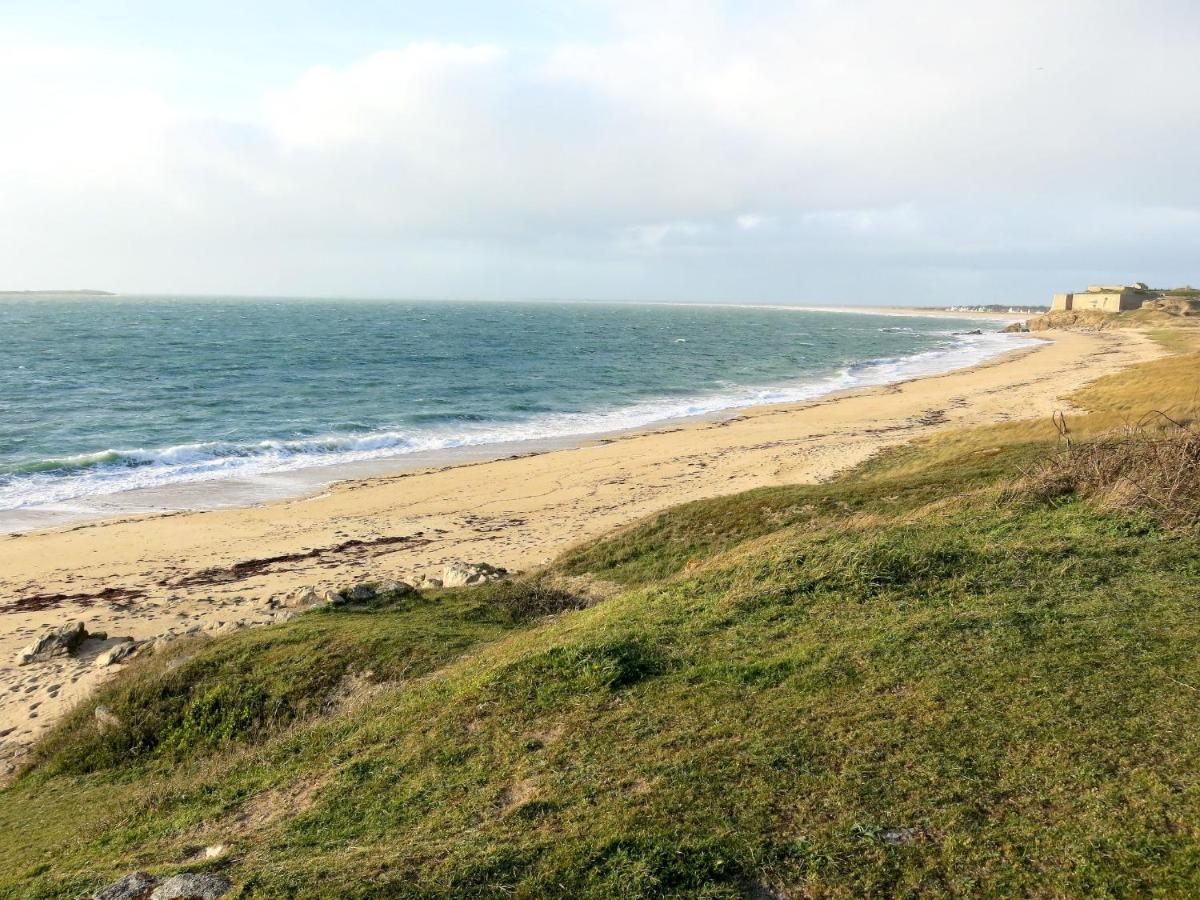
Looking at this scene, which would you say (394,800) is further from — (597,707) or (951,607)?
(951,607)

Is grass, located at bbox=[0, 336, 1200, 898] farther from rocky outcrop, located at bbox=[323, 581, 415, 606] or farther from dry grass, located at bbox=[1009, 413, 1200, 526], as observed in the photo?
rocky outcrop, located at bbox=[323, 581, 415, 606]

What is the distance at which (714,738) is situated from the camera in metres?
5.93

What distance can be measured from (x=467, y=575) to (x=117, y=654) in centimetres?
525

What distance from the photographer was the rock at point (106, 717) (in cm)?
873

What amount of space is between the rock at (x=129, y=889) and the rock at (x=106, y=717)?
4.56 m

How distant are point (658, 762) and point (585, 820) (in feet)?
2.71

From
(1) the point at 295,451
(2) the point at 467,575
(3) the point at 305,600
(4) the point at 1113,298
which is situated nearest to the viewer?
(3) the point at 305,600

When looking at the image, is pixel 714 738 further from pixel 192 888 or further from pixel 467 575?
pixel 467 575

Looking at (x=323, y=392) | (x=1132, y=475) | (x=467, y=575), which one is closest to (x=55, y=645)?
(x=467, y=575)

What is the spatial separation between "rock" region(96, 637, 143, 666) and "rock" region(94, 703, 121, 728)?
2.71 metres

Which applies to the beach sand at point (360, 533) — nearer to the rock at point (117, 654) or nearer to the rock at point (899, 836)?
the rock at point (117, 654)

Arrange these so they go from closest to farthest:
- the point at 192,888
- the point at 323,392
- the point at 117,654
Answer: the point at 192,888 → the point at 117,654 → the point at 323,392

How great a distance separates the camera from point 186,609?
47.5 feet

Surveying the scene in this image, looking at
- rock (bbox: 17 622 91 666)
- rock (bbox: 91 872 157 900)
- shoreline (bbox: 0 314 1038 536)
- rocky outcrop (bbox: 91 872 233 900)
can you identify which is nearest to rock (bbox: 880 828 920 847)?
rocky outcrop (bbox: 91 872 233 900)
